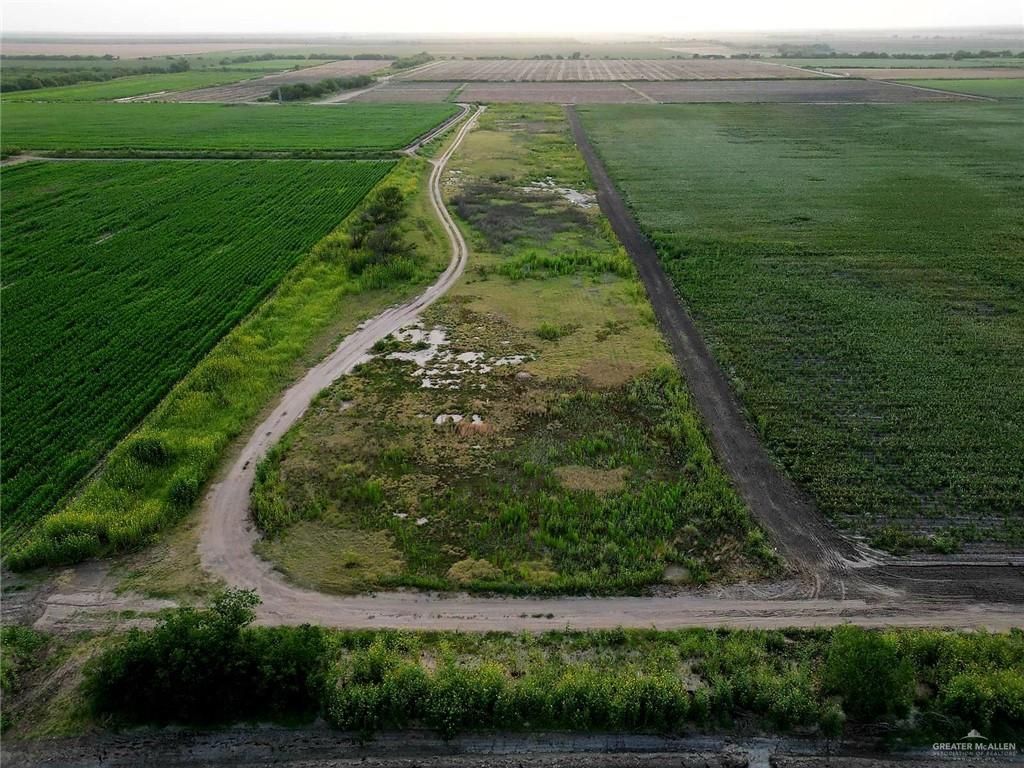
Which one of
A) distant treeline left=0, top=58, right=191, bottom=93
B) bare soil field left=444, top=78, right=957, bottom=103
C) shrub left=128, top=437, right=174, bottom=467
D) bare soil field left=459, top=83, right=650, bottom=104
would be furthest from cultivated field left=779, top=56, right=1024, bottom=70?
shrub left=128, top=437, right=174, bottom=467

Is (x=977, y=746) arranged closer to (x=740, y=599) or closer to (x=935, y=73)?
(x=740, y=599)

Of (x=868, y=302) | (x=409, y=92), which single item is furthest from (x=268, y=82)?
(x=868, y=302)

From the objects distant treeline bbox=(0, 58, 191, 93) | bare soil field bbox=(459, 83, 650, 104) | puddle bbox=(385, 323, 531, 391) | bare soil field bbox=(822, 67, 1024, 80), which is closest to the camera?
puddle bbox=(385, 323, 531, 391)

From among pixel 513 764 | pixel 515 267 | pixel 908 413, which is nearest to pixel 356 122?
pixel 515 267

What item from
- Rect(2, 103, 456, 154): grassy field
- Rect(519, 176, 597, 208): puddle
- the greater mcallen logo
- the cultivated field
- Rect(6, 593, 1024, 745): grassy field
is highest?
the cultivated field

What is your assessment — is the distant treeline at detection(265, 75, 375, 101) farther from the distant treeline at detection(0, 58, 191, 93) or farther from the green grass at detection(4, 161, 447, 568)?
the green grass at detection(4, 161, 447, 568)

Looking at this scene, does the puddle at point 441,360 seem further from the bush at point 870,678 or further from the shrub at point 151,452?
the bush at point 870,678

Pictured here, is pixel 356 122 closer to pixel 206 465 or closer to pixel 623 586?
pixel 206 465

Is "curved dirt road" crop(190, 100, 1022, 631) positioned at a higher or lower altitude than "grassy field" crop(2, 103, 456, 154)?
lower
